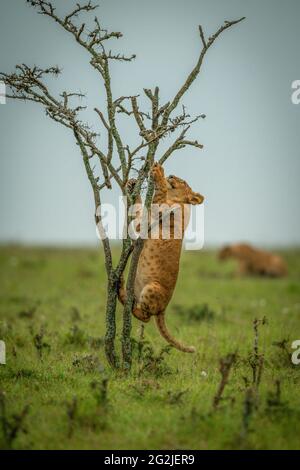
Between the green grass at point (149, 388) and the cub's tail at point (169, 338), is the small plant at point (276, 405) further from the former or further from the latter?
the cub's tail at point (169, 338)

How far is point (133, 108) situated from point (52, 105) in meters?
0.93

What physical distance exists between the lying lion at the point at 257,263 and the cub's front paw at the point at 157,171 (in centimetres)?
1701

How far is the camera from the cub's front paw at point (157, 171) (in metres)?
7.94

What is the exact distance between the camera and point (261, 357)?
725 cm

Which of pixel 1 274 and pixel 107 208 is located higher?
pixel 107 208

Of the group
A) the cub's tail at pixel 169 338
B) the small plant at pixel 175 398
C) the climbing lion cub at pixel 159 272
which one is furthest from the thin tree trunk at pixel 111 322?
the small plant at pixel 175 398

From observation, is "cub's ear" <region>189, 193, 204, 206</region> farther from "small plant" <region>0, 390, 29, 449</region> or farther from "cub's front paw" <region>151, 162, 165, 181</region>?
"small plant" <region>0, 390, 29, 449</region>

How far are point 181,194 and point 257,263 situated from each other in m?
17.1

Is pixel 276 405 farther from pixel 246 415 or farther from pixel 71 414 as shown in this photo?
pixel 71 414

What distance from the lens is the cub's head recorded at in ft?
29.5

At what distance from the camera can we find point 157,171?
800cm
